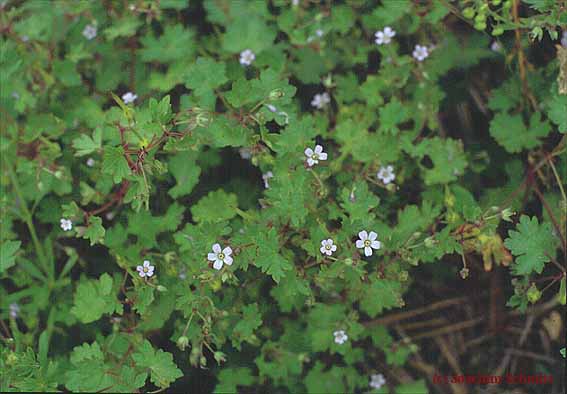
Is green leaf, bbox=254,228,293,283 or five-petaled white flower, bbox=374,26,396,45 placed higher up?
five-petaled white flower, bbox=374,26,396,45

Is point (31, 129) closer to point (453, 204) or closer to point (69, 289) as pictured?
point (69, 289)

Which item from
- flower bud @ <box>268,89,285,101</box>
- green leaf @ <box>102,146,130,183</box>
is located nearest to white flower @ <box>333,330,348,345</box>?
flower bud @ <box>268,89,285,101</box>

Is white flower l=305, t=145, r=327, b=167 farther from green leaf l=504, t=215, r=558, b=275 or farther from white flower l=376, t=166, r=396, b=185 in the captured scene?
green leaf l=504, t=215, r=558, b=275

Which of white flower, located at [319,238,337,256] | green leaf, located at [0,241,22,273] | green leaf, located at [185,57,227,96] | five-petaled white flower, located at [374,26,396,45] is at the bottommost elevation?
green leaf, located at [0,241,22,273]

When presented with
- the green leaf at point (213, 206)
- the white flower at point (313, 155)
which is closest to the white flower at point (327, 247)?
the white flower at point (313, 155)

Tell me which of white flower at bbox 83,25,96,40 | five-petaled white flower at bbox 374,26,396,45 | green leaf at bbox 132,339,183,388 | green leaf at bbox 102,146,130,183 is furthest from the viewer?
white flower at bbox 83,25,96,40
